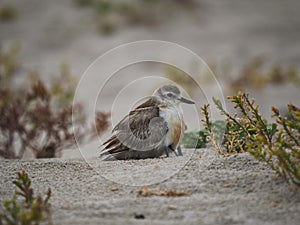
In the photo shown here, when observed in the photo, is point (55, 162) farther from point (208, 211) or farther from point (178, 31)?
point (178, 31)

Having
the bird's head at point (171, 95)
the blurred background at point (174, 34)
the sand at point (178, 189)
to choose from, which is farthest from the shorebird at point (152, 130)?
the blurred background at point (174, 34)

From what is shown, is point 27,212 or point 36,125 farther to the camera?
point 36,125

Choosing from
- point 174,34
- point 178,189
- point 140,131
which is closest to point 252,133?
point 140,131

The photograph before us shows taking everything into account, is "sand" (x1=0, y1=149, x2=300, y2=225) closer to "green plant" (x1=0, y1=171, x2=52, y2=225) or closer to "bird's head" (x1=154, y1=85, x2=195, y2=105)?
"green plant" (x1=0, y1=171, x2=52, y2=225)

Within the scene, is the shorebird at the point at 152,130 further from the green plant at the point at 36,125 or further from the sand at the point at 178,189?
the green plant at the point at 36,125

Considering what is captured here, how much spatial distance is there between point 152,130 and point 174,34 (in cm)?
878

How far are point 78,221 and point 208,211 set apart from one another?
0.74 m

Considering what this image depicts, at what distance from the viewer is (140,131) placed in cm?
453

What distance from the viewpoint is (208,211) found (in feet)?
10.5

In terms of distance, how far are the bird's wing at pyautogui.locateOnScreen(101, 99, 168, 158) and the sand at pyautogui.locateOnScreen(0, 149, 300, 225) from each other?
10.2 inches

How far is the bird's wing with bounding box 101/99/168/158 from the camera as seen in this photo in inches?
176

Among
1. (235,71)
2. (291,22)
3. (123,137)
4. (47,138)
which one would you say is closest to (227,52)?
(235,71)

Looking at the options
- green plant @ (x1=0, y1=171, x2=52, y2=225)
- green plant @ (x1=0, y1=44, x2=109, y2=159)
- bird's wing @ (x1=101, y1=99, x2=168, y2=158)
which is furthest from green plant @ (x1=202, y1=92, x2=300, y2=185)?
green plant @ (x1=0, y1=44, x2=109, y2=159)

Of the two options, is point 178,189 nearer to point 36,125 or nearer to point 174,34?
point 36,125
